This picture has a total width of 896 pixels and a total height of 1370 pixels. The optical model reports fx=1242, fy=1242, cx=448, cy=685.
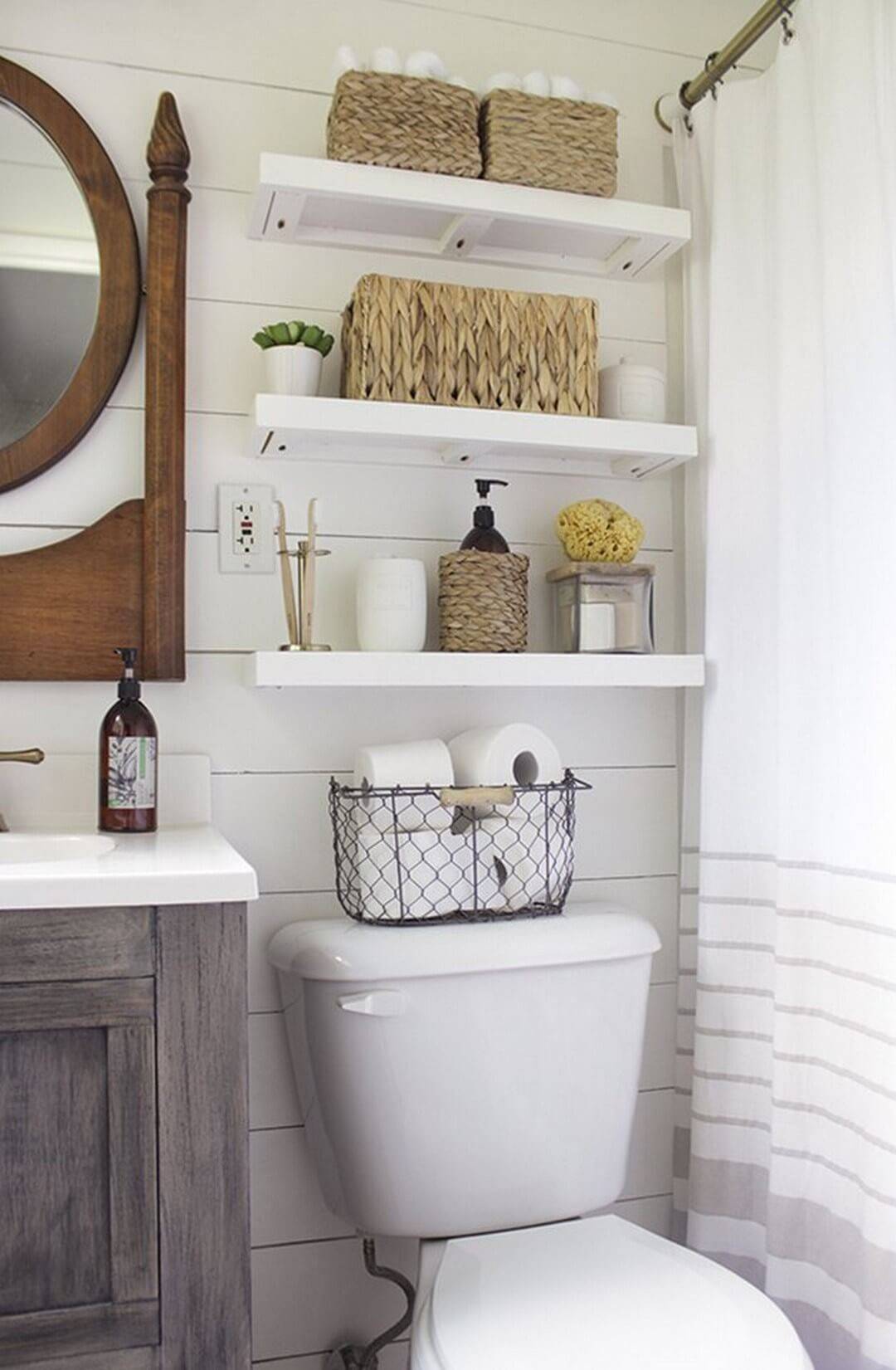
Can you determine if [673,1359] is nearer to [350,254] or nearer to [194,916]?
[194,916]

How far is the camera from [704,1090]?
172 centimetres

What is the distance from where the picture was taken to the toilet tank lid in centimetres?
149

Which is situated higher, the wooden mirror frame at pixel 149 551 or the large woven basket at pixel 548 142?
the large woven basket at pixel 548 142

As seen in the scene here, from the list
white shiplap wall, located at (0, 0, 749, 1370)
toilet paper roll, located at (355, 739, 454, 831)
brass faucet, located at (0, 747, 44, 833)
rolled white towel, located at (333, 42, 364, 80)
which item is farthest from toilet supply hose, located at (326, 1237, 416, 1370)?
rolled white towel, located at (333, 42, 364, 80)

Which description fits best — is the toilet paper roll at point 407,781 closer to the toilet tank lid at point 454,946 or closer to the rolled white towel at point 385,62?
the toilet tank lid at point 454,946

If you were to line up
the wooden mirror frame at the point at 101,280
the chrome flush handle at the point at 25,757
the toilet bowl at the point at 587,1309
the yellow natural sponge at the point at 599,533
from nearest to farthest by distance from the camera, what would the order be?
1. the toilet bowl at the point at 587,1309
2. the chrome flush handle at the point at 25,757
3. the wooden mirror frame at the point at 101,280
4. the yellow natural sponge at the point at 599,533

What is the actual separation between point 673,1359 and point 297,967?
2.02 feet

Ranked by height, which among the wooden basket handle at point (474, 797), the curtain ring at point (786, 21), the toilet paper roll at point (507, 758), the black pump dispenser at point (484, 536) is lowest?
the wooden basket handle at point (474, 797)

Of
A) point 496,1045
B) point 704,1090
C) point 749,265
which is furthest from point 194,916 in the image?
point 749,265

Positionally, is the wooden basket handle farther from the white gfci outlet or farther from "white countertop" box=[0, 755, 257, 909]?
the white gfci outlet

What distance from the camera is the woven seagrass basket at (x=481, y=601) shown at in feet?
5.53

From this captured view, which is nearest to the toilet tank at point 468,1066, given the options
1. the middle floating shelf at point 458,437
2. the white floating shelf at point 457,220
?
the middle floating shelf at point 458,437

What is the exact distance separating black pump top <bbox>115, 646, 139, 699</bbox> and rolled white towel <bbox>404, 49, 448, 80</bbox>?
838 millimetres

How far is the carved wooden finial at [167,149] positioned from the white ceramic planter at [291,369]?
0.27 metres
